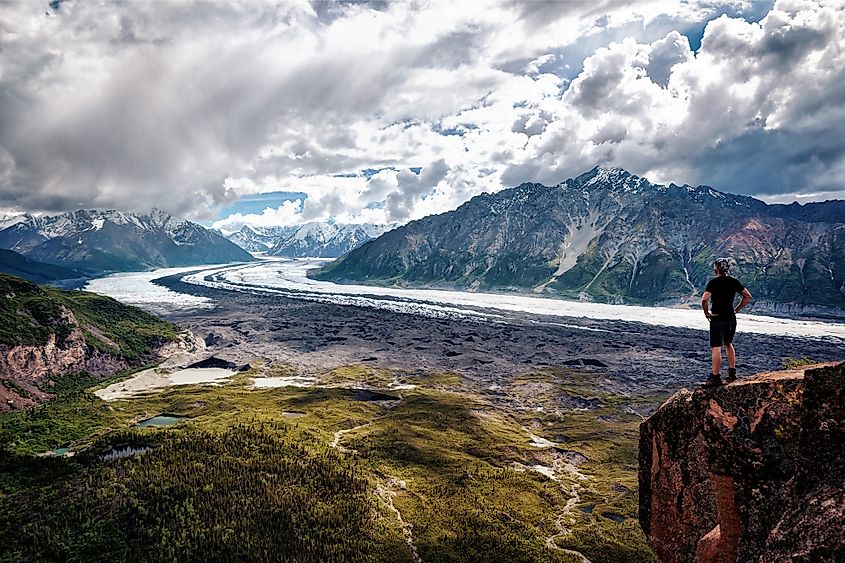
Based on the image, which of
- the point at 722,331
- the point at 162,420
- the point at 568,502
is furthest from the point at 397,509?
the point at 162,420

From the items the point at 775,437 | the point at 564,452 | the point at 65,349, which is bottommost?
the point at 564,452

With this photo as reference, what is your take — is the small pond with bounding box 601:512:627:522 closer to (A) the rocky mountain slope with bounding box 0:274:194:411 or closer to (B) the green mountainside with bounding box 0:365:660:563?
(B) the green mountainside with bounding box 0:365:660:563

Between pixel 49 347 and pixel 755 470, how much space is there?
189m

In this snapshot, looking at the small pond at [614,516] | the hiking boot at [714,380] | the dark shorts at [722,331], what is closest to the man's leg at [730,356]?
the dark shorts at [722,331]

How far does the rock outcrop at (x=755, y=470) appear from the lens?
1436cm

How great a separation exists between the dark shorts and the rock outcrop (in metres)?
2.11

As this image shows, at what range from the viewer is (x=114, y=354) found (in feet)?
581

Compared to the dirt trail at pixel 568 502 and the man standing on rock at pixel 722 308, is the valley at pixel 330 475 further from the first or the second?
the man standing on rock at pixel 722 308

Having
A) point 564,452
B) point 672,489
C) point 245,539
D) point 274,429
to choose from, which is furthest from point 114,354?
point 672,489

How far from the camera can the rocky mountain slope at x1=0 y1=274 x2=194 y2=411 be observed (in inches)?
5354

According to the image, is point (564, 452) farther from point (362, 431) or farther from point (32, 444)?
point (32, 444)

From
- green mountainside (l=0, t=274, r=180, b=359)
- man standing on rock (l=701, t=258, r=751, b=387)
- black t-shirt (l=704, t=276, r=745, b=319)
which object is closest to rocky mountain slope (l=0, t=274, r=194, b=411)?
green mountainside (l=0, t=274, r=180, b=359)

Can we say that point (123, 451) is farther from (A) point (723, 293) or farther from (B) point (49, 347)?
(A) point (723, 293)

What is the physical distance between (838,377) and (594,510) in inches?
2794
